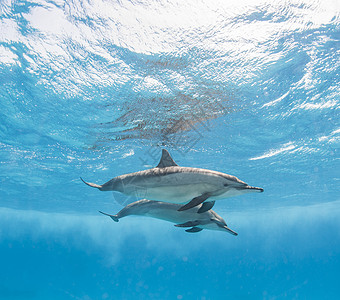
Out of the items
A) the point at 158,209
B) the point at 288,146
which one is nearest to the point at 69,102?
the point at 158,209

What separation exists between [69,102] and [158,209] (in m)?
7.61

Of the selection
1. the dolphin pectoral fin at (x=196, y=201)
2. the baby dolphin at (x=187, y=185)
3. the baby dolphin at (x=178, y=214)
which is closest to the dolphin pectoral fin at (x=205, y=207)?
the baby dolphin at (x=187, y=185)

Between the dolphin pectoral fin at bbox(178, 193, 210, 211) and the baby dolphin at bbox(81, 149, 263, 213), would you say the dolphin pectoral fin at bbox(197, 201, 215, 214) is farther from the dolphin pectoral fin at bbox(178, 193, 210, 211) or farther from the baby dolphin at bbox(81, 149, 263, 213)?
the dolphin pectoral fin at bbox(178, 193, 210, 211)

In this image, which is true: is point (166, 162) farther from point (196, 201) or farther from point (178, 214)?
point (178, 214)

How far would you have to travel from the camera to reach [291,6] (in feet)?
22.8

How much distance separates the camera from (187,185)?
3.86 meters

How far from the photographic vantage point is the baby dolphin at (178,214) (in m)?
5.99

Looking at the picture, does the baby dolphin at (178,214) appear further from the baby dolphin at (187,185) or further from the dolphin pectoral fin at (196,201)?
the dolphin pectoral fin at (196,201)

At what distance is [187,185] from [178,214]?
103 inches

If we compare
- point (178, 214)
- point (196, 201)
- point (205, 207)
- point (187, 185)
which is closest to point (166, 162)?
point (187, 185)

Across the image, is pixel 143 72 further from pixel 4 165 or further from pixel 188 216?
pixel 4 165

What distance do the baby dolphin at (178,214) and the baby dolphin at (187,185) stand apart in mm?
1868

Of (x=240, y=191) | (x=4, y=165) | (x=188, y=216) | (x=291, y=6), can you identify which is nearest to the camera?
(x=240, y=191)

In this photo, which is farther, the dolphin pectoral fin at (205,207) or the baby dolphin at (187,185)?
the dolphin pectoral fin at (205,207)
